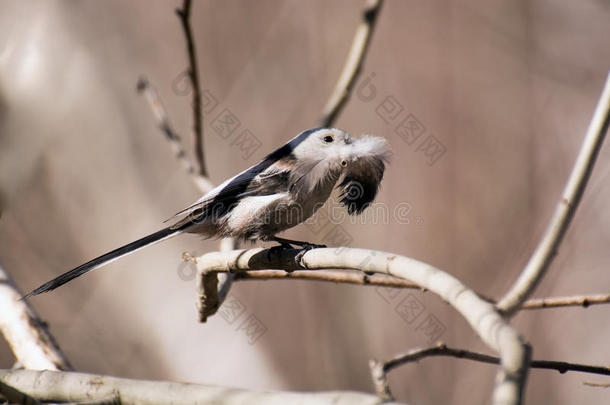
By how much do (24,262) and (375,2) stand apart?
12.7ft

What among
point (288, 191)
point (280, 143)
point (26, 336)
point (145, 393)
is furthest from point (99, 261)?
point (280, 143)

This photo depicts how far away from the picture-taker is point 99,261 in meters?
2.63

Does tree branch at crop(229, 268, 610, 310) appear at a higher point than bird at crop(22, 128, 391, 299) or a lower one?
lower

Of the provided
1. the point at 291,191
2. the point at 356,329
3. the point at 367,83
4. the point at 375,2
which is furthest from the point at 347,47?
the point at 291,191

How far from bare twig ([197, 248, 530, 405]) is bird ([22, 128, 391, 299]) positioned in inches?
16.4

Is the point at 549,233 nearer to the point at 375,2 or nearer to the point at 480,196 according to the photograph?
the point at 375,2

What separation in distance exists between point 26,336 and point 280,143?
328cm

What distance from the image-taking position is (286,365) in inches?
212

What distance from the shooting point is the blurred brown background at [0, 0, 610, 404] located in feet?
15.9

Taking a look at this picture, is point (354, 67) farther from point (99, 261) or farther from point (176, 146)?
point (99, 261)

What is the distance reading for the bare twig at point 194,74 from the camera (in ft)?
10.4

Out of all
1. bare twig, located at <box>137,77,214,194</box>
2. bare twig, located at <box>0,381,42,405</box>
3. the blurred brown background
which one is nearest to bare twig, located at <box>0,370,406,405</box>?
bare twig, located at <box>0,381,42,405</box>

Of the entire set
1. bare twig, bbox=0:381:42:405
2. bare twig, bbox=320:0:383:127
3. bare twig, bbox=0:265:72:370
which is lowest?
bare twig, bbox=0:381:42:405

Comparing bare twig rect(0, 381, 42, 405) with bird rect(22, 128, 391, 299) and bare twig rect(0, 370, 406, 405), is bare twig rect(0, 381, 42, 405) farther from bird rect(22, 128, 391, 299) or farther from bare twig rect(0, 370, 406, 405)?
bird rect(22, 128, 391, 299)
